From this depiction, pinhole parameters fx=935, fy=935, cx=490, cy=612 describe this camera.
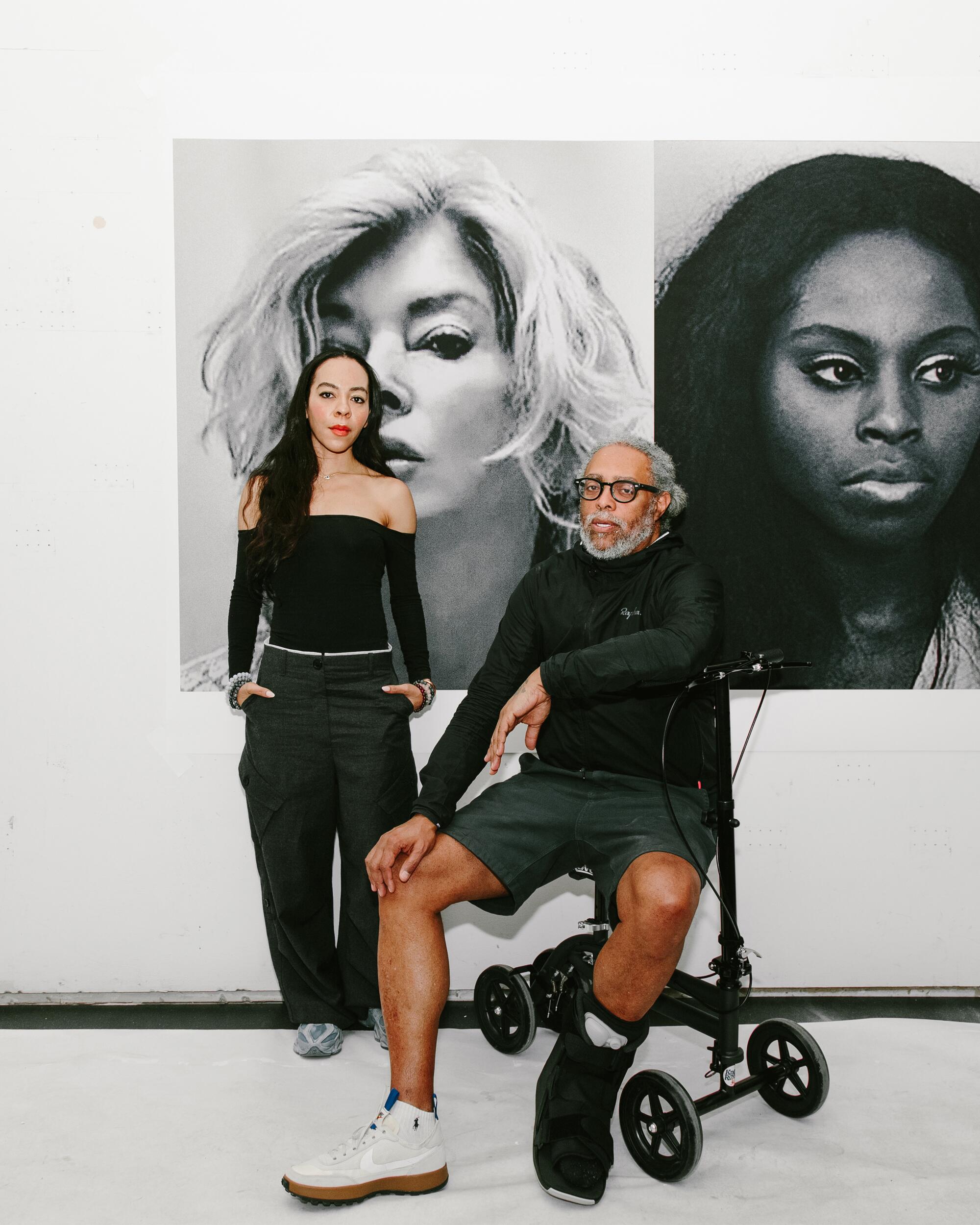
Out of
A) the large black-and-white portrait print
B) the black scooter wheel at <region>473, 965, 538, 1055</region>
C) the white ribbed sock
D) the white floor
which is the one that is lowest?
the white floor

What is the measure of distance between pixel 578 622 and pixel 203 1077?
5.09 ft

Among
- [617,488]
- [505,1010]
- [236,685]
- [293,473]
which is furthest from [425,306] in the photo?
[505,1010]

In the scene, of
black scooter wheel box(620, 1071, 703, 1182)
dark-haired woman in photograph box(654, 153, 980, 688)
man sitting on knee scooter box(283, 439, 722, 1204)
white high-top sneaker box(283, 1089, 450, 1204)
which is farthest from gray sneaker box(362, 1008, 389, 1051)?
dark-haired woman in photograph box(654, 153, 980, 688)

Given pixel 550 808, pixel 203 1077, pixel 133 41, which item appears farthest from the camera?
pixel 133 41

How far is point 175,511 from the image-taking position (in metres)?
2.95

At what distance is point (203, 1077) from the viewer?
247cm

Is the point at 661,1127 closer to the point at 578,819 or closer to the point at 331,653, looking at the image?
the point at 578,819

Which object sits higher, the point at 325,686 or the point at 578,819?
the point at 325,686

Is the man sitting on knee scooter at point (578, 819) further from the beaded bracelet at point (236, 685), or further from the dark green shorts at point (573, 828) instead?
the beaded bracelet at point (236, 685)

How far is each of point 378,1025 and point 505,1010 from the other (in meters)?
0.37

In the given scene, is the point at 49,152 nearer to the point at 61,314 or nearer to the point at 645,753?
the point at 61,314

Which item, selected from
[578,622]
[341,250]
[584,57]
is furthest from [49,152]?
[578,622]

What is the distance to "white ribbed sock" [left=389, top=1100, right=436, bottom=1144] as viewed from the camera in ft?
6.30

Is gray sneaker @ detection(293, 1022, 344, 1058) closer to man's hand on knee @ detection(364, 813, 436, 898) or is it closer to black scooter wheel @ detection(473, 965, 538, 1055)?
black scooter wheel @ detection(473, 965, 538, 1055)
